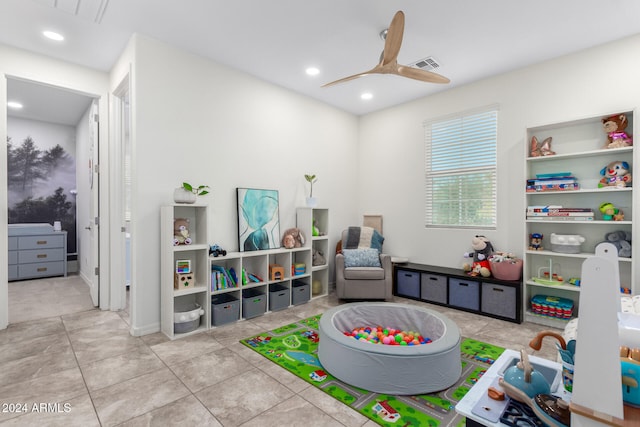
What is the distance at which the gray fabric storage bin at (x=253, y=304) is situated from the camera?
3.62 metres

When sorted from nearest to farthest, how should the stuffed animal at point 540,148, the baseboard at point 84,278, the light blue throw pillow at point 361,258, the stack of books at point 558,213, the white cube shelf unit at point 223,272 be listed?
the white cube shelf unit at point 223,272 → the stack of books at point 558,213 → the stuffed animal at point 540,148 → the light blue throw pillow at point 361,258 → the baseboard at point 84,278

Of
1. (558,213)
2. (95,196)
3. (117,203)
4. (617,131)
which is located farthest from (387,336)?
(95,196)

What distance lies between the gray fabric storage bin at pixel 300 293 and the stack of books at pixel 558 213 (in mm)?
2805

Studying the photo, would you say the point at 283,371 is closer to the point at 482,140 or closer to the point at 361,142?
the point at 482,140

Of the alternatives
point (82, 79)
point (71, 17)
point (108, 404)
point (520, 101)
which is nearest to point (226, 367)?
point (108, 404)

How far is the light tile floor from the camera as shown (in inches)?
75.8

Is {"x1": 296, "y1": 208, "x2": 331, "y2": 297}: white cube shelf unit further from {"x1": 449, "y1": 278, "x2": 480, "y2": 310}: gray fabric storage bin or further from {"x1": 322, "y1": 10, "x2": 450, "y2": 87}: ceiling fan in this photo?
{"x1": 322, "y1": 10, "x2": 450, "y2": 87}: ceiling fan

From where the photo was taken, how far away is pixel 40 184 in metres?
5.73

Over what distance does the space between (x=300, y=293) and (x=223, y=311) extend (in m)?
1.11

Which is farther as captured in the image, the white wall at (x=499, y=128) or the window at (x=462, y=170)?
the window at (x=462, y=170)

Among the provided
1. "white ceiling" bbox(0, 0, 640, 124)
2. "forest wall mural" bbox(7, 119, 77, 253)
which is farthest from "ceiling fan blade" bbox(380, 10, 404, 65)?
"forest wall mural" bbox(7, 119, 77, 253)

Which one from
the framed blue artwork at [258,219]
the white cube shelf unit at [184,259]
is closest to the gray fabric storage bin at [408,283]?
the framed blue artwork at [258,219]

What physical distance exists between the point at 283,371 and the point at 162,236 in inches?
72.0

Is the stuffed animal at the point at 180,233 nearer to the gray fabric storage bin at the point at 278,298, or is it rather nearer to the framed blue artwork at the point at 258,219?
the framed blue artwork at the point at 258,219
